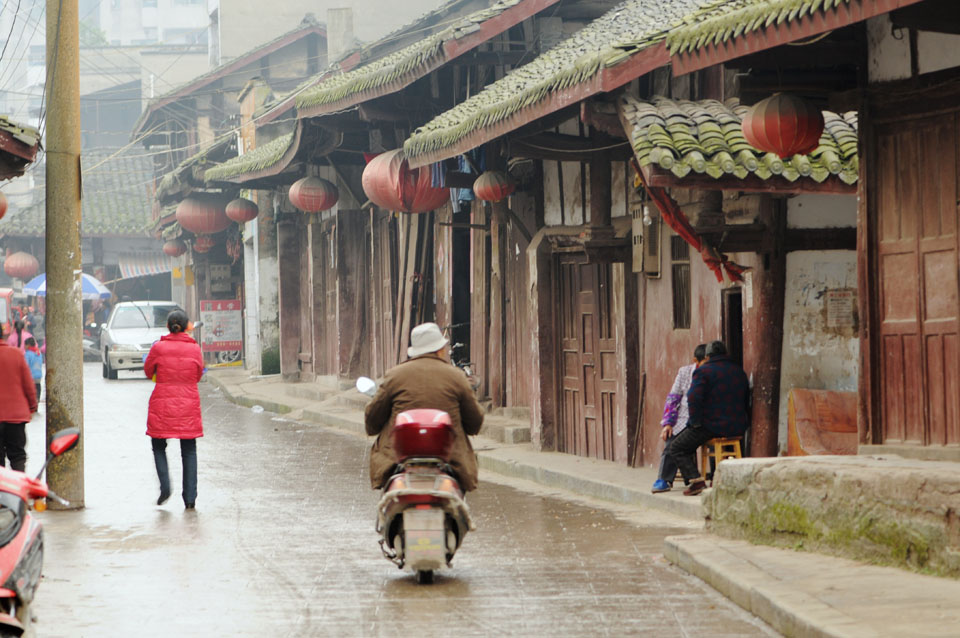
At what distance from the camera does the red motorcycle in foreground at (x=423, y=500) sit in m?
8.71

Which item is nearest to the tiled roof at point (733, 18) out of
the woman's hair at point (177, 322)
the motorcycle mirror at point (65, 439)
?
the motorcycle mirror at point (65, 439)

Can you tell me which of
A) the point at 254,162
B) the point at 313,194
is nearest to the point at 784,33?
the point at 313,194

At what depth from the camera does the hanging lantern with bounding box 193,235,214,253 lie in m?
37.8

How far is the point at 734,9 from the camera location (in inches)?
373

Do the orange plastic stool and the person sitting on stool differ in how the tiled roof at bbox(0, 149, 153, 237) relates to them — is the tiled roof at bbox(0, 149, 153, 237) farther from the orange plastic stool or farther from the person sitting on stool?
the person sitting on stool

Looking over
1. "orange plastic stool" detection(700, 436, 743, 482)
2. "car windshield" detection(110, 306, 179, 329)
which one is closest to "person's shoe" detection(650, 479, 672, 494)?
"orange plastic stool" detection(700, 436, 743, 482)

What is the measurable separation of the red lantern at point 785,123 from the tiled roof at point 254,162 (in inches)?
566

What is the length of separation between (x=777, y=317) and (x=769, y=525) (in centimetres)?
332

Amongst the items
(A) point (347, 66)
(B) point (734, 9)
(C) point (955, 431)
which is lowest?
(C) point (955, 431)

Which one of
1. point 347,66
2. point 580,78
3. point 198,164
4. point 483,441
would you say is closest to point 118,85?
point 198,164

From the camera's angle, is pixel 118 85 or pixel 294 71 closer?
pixel 294 71

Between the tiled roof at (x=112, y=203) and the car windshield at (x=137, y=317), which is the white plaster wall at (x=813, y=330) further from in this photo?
the tiled roof at (x=112, y=203)

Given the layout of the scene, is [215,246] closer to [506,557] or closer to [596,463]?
[596,463]

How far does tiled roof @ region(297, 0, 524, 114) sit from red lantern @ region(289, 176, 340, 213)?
129 inches
